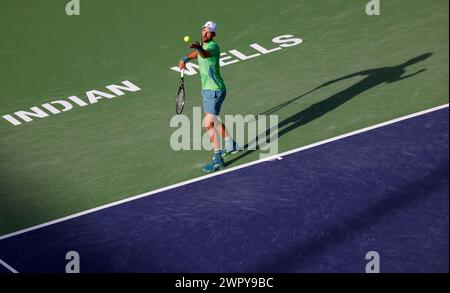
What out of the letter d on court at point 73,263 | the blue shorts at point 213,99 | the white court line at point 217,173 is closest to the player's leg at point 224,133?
the blue shorts at point 213,99

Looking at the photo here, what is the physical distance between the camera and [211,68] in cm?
1942

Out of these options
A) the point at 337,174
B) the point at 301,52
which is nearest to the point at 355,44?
the point at 301,52

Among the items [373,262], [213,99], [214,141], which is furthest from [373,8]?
[373,262]

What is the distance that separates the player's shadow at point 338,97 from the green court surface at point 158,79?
0.04 m

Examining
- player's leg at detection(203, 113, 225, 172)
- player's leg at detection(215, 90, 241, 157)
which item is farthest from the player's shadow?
player's leg at detection(203, 113, 225, 172)

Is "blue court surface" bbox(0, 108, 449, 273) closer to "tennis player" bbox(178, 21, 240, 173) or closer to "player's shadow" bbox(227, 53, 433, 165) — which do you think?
"tennis player" bbox(178, 21, 240, 173)

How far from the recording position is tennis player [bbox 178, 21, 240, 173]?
63.4ft

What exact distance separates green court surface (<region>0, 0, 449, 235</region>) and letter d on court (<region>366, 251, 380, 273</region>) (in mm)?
4131

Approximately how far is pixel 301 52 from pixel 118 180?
6282mm

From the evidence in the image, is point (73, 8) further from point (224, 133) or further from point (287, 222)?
point (287, 222)
